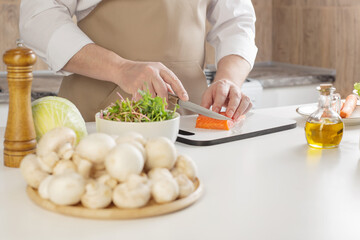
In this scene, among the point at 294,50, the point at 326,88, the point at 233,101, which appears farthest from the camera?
the point at 294,50

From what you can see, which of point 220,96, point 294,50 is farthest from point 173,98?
point 294,50

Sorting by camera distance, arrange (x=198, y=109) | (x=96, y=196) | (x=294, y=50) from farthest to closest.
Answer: (x=294, y=50) < (x=198, y=109) < (x=96, y=196)

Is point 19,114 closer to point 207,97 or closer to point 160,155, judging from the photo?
point 160,155

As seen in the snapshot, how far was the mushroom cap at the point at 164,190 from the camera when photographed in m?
0.83

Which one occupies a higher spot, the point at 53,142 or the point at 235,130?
the point at 53,142

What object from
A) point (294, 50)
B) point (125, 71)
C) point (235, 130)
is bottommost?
point (294, 50)

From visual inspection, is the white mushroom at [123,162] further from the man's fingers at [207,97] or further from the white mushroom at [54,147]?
the man's fingers at [207,97]

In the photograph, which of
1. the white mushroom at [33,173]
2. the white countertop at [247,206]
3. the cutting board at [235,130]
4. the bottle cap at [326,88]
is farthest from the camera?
the cutting board at [235,130]

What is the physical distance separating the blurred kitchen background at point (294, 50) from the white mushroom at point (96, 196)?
192cm

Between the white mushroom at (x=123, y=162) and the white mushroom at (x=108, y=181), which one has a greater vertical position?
the white mushroom at (x=123, y=162)

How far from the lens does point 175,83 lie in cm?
146

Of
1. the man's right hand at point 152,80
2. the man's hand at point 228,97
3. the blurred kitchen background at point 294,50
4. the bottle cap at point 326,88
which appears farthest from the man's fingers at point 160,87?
the blurred kitchen background at point 294,50

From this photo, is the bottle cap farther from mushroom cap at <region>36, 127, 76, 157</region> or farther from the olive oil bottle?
mushroom cap at <region>36, 127, 76, 157</region>

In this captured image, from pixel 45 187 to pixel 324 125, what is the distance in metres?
0.67
